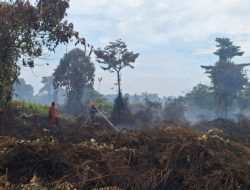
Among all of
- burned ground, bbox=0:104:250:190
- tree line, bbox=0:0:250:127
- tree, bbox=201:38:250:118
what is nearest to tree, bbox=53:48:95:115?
tree line, bbox=0:0:250:127

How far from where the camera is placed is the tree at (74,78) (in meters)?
40.1

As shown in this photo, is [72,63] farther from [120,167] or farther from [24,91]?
[24,91]

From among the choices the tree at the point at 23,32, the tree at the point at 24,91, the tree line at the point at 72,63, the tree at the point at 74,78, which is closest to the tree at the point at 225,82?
the tree line at the point at 72,63

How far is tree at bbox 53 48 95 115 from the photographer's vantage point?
4009cm

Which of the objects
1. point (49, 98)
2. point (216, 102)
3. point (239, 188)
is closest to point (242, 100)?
point (216, 102)

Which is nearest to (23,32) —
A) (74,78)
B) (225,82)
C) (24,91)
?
(74,78)

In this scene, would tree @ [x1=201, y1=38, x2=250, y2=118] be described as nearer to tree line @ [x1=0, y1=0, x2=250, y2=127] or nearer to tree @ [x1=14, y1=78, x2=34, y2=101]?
tree line @ [x1=0, y1=0, x2=250, y2=127]

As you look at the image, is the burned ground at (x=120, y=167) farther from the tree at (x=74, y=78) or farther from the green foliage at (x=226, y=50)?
the green foliage at (x=226, y=50)

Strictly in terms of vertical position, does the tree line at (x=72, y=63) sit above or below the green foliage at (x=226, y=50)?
below

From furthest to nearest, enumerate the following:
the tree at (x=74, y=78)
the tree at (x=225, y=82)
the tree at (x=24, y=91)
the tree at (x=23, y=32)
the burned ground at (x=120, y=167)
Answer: the tree at (x=24, y=91) < the tree at (x=225, y=82) < the tree at (x=74, y=78) < the tree at (x=23, y=32) < the burned ground at (x=120, y=167)

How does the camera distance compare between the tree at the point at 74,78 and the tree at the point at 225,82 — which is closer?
the tree at the point at 74,78

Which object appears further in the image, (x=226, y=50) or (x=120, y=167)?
(x=226, y=50)

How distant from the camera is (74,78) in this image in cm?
4034

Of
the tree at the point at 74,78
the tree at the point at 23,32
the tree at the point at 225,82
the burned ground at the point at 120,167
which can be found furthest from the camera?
the tree at the point at 225,82
